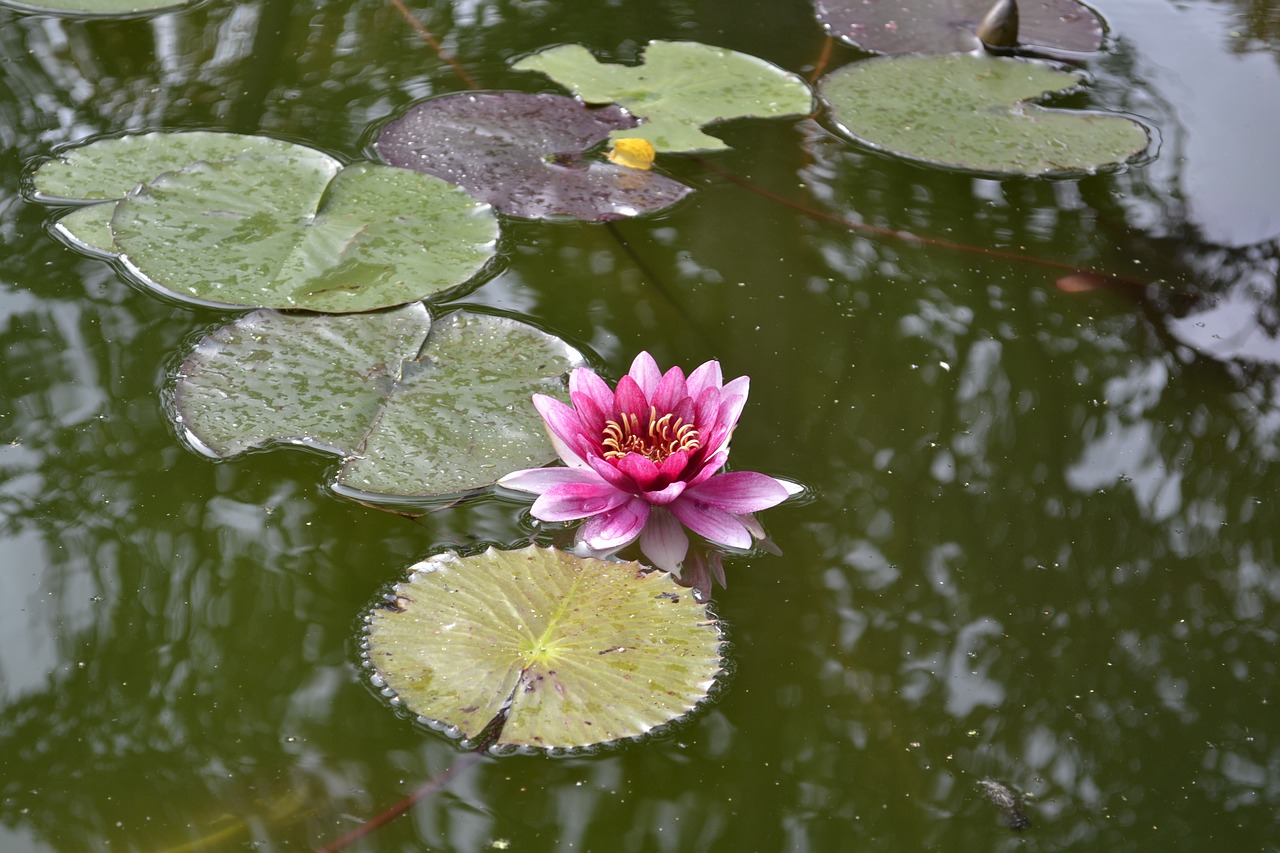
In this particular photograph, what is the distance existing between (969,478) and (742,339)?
0.55m

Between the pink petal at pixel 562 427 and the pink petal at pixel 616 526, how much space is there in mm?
98

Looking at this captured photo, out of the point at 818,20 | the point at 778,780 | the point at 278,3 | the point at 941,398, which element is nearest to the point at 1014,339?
the point at 941,398

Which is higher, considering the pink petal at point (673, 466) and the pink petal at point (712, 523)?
the pink petal at point (673, 466)

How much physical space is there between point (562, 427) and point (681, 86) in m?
1.67

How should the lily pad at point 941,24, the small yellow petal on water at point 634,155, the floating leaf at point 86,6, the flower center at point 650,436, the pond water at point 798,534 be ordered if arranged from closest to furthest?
the pond water at point 798,534 < the flower center at point 650,436 < the small yellow petal on water at point 634,155 < the floating leaf at point 86,6 < the lily pad at point 941,24

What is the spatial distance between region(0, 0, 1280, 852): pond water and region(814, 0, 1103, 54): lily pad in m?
0.74

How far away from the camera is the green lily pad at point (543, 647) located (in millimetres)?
1445

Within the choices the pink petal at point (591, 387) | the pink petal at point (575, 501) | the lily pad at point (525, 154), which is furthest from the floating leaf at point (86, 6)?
the pink petal at point (575, 501)

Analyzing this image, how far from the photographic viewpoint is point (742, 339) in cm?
222

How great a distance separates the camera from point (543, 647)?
4.96 feet

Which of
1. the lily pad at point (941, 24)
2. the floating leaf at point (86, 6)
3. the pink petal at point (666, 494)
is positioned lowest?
the pink petal at point (666, 494)

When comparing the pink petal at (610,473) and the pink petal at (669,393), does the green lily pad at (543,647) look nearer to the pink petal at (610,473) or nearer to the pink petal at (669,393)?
the pink petal at (610,473)

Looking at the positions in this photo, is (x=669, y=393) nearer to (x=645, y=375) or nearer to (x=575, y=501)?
(x=645, y=375)

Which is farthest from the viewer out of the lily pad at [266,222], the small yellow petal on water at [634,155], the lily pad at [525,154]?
the small yellow petal on water at [634,155]
